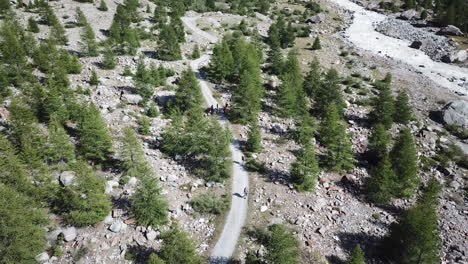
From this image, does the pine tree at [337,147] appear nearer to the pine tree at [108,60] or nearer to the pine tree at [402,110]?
the pine tree at [402,110]

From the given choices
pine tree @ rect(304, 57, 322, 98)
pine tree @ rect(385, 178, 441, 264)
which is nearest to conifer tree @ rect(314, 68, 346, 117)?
pine tree @ rect(304, 57, 322, 98)

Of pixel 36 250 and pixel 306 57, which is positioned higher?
pixel 306 57

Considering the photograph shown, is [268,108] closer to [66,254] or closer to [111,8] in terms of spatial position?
[66,254]

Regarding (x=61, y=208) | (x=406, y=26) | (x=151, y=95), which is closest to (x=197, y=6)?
(x=151, y=95)

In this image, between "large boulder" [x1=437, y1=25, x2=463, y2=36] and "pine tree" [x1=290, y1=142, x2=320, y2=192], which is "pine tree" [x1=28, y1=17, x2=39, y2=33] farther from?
"large boulder" [x1=437, y1=25, x2=463, y2=36]

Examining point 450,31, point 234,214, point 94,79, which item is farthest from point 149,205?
point 450,31

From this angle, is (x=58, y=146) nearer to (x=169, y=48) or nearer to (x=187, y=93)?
(x=187, y=93)
